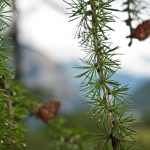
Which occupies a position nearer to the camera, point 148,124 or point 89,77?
point 89,77

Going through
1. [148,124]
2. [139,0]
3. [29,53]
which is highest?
[29,53]

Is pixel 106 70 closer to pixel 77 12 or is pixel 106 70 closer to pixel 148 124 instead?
pixel 77 12

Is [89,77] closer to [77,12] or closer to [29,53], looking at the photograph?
[77,12]

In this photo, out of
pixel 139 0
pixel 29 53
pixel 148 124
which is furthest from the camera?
pixel 29 53

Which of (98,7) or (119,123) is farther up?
(98,7)

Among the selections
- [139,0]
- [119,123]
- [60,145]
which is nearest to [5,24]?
[119,123]

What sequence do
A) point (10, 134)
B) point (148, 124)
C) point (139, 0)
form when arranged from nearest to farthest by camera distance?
point (10, 134)
point (139, 0)
point (148, 124)
